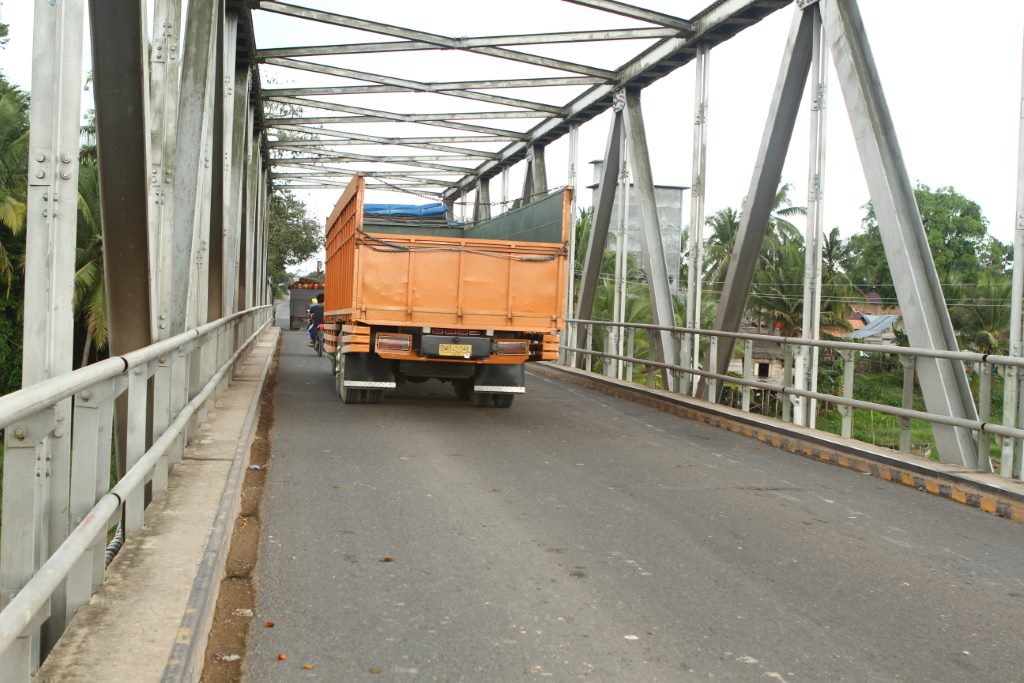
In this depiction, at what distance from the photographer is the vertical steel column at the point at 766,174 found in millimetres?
13086

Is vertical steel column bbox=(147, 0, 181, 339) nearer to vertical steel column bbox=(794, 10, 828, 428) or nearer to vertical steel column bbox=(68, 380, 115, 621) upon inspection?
vertical steel column bbox=(68, 380, 115, 621)

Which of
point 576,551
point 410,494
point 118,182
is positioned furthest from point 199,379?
point 576,551

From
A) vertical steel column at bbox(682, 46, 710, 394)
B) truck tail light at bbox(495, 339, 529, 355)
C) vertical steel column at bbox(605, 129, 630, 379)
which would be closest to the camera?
truck tail light at bbox(495, 339, 529, 355)

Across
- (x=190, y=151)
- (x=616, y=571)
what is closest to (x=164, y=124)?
(x=190, y=151)

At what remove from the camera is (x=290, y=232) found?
185ft

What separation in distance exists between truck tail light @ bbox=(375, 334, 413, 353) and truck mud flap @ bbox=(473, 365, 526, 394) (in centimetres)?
114

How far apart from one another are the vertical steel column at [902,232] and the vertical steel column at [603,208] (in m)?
8.20

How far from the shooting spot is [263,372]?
16.7 metres

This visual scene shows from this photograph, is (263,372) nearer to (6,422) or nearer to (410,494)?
(410,494)

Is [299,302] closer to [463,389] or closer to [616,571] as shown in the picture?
[463,389]

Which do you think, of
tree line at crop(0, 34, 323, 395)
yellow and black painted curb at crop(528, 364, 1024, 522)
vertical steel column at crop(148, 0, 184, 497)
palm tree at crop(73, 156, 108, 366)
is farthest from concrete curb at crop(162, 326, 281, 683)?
palm tree at crop(73, 156, 108, 366)

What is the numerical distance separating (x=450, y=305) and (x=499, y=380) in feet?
4.28

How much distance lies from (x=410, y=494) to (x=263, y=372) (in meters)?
9.63

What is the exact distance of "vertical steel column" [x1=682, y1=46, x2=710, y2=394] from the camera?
15625 millimetres
